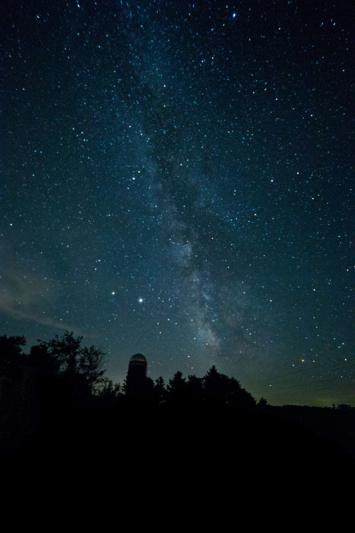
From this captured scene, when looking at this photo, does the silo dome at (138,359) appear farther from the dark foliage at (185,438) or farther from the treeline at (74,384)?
the dark foliage at (185,438)

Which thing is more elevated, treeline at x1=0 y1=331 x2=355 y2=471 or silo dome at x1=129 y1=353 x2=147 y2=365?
silo dome at x1=129 y1=353 x2=147 y2=365

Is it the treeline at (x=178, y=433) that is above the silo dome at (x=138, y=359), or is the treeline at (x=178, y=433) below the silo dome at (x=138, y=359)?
below

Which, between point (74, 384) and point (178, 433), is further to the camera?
point (74, 384)

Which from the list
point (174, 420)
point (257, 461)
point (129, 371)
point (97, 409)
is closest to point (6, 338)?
point (129, 371)

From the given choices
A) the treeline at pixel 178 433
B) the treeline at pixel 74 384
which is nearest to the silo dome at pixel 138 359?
the treeline at pixel 74 384

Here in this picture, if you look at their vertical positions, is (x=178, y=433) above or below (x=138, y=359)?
below

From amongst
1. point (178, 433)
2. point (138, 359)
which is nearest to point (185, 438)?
point (178, 433)

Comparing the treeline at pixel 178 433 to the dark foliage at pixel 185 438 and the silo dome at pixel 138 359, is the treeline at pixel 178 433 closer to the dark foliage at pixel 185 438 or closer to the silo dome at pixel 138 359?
the dark foliage at pixel 185 438

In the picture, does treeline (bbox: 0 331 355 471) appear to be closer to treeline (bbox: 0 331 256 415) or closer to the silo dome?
treeline (bbox: 0 331 256 415)

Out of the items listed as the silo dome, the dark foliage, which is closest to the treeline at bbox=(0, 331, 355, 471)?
the dark foliage

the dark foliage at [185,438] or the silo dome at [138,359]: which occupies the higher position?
the silo dome at [138,359]

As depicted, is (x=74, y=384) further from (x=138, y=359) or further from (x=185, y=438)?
(x=185, y=438)

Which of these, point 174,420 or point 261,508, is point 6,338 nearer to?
point 174,420

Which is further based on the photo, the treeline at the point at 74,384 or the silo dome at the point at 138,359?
the silo dome at the point at 138,359
